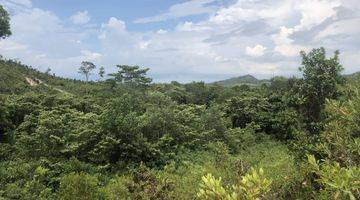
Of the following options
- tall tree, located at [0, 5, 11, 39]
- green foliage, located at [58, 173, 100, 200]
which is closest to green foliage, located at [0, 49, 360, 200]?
green foliage, located at [58, 173, 100, 200]

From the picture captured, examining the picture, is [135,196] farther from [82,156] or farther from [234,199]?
[82,156]

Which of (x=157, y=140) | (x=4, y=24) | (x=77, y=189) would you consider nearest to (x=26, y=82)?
(x=4, y=24)

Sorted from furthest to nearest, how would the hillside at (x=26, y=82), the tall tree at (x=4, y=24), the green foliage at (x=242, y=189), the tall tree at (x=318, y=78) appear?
the tall tree at (x=4, y=24) < the hillside at (x=26, y=82) < the tall tree at (x=318, y=78) < the green foliage at (x=242, y=189)

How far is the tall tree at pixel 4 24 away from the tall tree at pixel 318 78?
36.0 m

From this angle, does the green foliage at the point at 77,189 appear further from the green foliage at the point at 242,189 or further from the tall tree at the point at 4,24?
the tall tree at the point at 4,24

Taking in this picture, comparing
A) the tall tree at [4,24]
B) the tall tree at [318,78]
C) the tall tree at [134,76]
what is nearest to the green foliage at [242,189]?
the tall tree at [318,78]

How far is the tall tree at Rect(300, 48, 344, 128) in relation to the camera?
82.0 feet

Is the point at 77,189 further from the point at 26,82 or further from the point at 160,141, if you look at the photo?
the point at 26,82

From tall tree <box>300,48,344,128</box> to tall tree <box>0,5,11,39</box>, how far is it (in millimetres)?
36029

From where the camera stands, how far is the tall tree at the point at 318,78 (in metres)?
25.0

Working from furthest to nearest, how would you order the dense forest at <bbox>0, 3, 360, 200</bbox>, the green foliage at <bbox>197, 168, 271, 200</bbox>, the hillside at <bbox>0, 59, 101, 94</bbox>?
the hillside at <bbox>0, 59, 101, 94</bbox>, the dense forest at <bbox>0, 3, 360, 200</bbox>, the green foliage at <bbox>197, 168, 271, 200</bbox>

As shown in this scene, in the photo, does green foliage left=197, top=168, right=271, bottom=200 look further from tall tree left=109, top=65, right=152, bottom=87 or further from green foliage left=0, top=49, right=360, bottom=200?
tall tree left=109, top=65, right=152, bottom=87

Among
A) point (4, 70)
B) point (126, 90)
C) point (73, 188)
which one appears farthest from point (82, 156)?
point (4, 70)

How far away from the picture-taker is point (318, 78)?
25156mm
